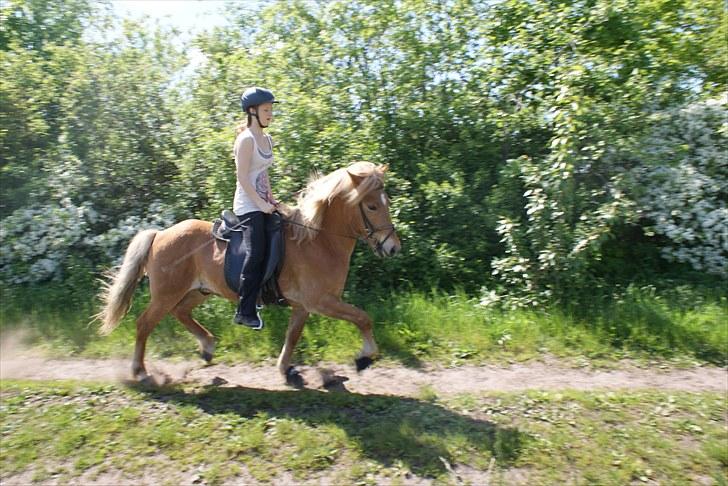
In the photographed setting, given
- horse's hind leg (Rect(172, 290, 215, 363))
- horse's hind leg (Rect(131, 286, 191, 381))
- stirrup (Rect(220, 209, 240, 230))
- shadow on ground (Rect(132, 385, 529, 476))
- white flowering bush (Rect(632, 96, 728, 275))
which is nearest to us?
shadow on ground (Rect(132, 385, 529, 476))

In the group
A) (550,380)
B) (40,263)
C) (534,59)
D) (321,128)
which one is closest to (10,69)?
(40,263)

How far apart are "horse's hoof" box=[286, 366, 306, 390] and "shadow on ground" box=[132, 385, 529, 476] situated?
0.25 m

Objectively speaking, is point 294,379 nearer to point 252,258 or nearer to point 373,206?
point 252,258

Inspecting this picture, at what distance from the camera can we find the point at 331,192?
18.7ft

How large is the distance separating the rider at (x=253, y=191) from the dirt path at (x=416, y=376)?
1063mm

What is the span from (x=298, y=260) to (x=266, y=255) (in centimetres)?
33

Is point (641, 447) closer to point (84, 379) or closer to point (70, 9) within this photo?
point (84, 379)

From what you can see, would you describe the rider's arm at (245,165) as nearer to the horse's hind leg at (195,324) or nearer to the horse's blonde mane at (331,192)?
the horse's blonde mane at (331,192)

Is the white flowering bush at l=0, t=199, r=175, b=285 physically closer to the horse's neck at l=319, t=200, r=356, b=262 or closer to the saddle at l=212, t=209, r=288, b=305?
the saddle at l=212, t=209, r=288, b=305

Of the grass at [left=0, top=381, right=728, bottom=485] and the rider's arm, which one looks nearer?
the grass at [left=0, top=381, right=728, bottom=485]

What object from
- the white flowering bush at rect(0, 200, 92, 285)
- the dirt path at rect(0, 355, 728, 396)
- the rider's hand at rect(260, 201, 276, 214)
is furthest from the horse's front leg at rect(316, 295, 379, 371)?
the white flowering bush at rect(0, 200, 92, 285)

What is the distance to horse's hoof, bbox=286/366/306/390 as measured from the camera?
19.9ft

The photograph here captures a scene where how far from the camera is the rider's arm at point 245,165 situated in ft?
17.4

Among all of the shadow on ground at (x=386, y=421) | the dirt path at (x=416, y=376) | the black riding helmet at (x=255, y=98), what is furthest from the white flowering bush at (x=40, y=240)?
the black riding helmet at (x=255, y=98)
